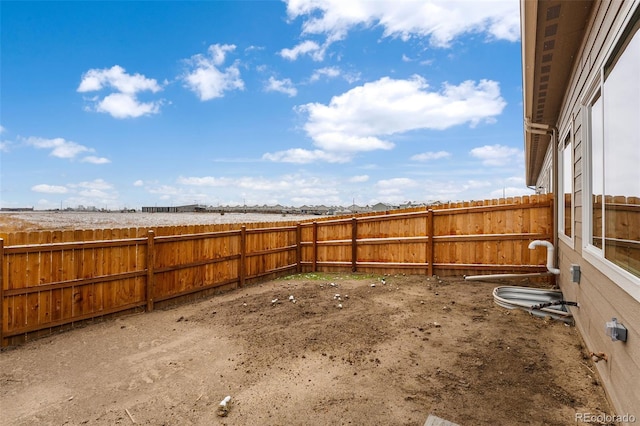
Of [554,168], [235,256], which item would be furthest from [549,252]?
[235,256]

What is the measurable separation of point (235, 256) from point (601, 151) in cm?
665

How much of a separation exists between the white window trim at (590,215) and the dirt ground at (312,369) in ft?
3.48

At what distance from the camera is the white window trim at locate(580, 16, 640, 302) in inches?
81.2

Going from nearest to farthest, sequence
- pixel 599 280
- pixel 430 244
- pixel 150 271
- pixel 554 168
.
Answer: pixel 599 280
pixel 150 271
pixel 554 168
pixel 430 244

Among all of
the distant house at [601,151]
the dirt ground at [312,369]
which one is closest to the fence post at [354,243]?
the dirt ground at [312,369]

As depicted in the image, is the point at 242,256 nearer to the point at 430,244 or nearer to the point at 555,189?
the point at 430,244

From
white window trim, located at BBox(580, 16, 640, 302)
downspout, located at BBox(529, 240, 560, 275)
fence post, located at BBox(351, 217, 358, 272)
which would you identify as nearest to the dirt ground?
white window trim, located at BBox(580, 16, 640, 302)

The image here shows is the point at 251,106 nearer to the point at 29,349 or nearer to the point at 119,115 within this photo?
the point at 119,115

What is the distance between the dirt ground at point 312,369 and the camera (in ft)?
8.44

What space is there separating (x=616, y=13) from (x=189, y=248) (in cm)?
682

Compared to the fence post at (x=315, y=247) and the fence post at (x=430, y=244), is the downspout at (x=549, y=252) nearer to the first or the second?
the fence post at (x=430, y=244)

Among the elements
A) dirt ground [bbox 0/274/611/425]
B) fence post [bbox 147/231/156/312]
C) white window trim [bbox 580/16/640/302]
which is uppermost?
white window trim [bbox 580/16/640/302]

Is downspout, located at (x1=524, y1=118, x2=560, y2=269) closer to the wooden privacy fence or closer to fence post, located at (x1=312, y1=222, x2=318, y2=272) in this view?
the wooden privacy fence

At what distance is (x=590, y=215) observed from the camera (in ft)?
11.0
